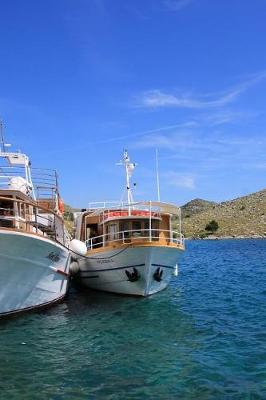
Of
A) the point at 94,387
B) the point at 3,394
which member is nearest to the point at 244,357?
the point at 94,387

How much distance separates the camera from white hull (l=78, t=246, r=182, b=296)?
25.4 metres

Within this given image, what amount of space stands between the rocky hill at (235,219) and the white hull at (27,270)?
10281 centimetres

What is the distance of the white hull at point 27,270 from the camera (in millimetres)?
19156

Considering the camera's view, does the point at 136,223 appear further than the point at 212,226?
No

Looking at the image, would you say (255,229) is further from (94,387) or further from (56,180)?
(94,387)

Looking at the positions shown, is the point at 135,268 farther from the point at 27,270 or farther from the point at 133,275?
the point at 27,270

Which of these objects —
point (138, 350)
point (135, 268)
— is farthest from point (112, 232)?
point (138, 350)

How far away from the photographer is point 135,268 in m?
25.7

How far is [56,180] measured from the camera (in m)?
29.6

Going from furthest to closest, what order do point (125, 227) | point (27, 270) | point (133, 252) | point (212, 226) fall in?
point (212, 226)
point (125, 227)
point (133, 252)
point (27, 270)

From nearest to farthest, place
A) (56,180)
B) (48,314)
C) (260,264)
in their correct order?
1. (48,314)
2. (56,180)
3. (260,264)

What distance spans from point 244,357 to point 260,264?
Result: 110ft

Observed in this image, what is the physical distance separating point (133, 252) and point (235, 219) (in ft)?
396

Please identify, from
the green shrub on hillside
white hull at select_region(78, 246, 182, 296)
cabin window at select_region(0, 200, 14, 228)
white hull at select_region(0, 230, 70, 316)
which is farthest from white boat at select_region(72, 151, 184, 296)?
the green shrub on hillside
